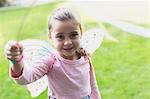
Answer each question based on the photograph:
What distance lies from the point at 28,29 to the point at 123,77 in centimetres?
61

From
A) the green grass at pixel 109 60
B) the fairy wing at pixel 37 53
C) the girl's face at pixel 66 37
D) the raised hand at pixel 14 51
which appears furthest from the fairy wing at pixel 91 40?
the raised hand at pixel 14 51

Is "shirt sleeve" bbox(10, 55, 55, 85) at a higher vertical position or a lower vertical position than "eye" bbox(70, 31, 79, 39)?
lower

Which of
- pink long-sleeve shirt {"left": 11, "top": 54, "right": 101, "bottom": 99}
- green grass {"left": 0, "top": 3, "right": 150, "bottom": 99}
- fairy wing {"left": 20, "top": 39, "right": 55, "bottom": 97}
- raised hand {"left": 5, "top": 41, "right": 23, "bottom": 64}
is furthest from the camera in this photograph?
green grass {"left": 0, "top": 3, "right": 150, "bottom": 99}

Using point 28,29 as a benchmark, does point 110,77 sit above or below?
below

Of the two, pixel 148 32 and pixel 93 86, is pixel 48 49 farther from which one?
pixel 148 32

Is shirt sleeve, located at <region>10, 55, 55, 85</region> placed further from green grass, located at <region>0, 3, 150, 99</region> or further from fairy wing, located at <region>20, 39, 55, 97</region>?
green grass, located at <region>0, 3, 150, 99</region>

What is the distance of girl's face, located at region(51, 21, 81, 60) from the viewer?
1.26 metres

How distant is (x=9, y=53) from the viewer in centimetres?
104

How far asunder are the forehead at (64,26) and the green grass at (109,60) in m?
0.64

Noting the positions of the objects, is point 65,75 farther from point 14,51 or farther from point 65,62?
point 14,51

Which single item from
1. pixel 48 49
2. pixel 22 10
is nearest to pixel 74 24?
pixel 48 49

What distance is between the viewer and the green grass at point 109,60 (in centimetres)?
203

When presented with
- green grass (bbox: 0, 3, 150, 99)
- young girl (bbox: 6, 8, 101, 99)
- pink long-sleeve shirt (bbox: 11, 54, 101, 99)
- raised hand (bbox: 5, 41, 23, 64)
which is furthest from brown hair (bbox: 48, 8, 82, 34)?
green grass (bbox: 0, 3, 150, 99)

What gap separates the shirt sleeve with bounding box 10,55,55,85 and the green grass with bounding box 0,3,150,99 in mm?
626
